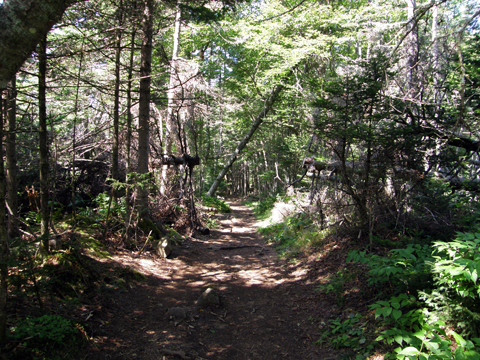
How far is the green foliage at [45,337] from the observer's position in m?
2.55

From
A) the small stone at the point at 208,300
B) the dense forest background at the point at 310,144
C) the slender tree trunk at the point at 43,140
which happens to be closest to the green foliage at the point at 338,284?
the dense forest background at the point at 310,144

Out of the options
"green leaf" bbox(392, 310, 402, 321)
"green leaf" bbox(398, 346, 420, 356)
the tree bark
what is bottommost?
"green leaf" bbox(398, 346, 420, 356)

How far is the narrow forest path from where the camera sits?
349 centimetres

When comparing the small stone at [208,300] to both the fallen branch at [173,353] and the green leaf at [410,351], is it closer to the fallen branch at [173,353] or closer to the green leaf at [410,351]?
the fallen branch at [173,353]

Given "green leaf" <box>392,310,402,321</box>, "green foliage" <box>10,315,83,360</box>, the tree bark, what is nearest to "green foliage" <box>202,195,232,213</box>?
A: "green foliage" <box>10,315,83,360</box>

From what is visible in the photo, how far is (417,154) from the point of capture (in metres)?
5.67

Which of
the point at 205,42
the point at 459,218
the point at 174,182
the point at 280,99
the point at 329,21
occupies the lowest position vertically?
the point at 459,218

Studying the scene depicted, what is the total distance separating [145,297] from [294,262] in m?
3.64

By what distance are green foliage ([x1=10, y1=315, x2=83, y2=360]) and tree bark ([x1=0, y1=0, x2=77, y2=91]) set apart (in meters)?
2.23

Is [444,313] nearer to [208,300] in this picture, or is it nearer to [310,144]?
[208,300]

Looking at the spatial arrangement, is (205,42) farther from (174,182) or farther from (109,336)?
(109,336)

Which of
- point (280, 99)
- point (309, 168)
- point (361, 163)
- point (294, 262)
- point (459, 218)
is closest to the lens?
point (459, 218)

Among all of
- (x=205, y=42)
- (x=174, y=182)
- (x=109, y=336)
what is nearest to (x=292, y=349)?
(x=109, y=336)

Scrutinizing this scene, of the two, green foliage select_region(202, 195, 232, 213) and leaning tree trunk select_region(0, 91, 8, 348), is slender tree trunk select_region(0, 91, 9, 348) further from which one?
green foliage select_region(202, 195, 232, 213)
